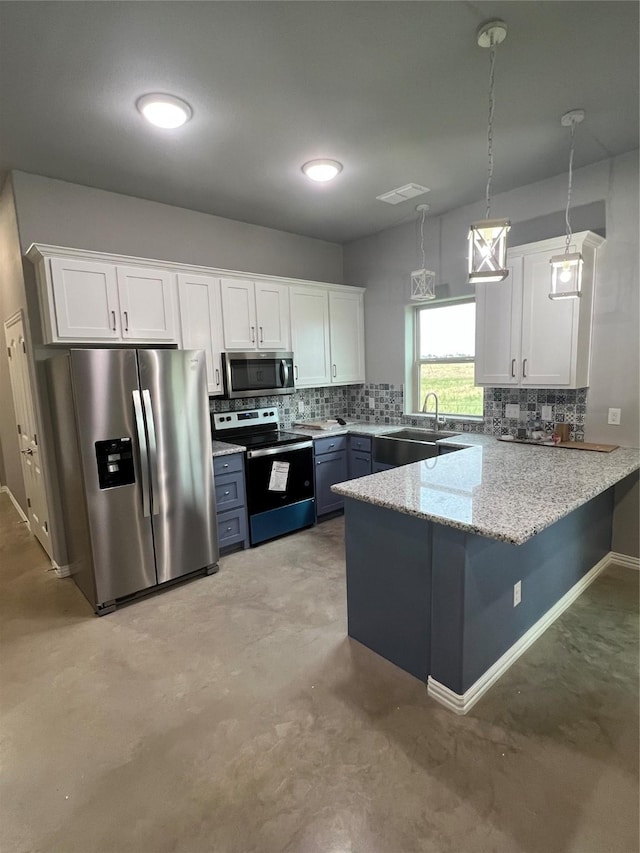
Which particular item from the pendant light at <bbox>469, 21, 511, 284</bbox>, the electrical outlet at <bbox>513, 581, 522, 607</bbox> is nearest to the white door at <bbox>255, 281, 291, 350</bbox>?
the pendant light at <bbox>469, 21, 511, 284</bbox>

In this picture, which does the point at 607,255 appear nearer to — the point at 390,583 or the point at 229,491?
the point at 390,583

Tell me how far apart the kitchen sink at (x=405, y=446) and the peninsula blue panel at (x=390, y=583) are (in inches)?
61.9

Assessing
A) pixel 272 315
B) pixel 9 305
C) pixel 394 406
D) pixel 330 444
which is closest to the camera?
pixel 9 305

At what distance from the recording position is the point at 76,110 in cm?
218

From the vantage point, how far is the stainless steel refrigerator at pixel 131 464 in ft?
8.59

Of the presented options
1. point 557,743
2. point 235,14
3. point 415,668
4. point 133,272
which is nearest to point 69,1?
point 235,14

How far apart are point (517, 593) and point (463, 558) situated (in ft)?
2.09

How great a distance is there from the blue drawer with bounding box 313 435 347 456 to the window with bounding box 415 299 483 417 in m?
0.92

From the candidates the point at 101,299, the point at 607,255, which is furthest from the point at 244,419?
the point at 607,255

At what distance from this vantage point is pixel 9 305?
3.41 m

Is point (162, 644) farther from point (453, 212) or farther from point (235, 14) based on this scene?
point (453, 212)

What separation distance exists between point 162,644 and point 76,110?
113 inches

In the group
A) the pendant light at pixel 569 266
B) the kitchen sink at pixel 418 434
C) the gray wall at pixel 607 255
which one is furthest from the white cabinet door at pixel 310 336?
the pendant light at pixel 569 266

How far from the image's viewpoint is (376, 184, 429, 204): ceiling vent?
128 inches
